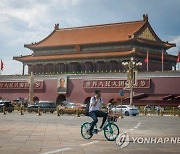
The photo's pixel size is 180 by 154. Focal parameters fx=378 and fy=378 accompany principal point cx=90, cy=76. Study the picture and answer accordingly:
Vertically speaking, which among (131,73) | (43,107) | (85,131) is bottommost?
(85,131)

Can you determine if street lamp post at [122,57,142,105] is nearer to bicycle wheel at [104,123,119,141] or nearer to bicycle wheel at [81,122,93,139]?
bicycle wheel at [81,122,93,139]

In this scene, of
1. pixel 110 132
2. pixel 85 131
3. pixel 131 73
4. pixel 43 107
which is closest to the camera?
pixel 110 132

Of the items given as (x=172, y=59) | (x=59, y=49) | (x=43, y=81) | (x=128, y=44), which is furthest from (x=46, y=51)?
(x=172, y=59)

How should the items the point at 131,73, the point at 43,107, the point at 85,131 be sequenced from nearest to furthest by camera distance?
1. the point at 85,131
2. the point at 43,107
3. the point at 131,73

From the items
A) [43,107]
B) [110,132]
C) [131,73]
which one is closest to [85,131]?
[110,132]

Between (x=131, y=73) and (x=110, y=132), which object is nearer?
(x=110, y=132)

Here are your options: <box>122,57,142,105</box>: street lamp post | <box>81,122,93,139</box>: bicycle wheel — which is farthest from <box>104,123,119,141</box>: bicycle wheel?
<box>122,57,142,105</box>: street lamp post

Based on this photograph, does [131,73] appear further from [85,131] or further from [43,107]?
[85,131]

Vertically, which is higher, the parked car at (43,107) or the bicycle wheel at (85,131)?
the parked car at (43,107)

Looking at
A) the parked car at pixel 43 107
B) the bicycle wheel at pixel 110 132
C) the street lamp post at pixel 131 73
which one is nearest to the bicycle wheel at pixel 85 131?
the bicycle wheel at pixel 110 132

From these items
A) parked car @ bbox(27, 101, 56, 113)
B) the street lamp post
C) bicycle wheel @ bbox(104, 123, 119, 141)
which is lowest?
bicycle wheel @ bbox(104, 123, 119, 141)

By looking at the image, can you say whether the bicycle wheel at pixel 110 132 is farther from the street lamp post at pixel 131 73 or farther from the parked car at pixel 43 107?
the street lamp post at pixel 131 73

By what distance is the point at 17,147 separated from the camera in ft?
32.6

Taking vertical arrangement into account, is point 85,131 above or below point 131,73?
below
